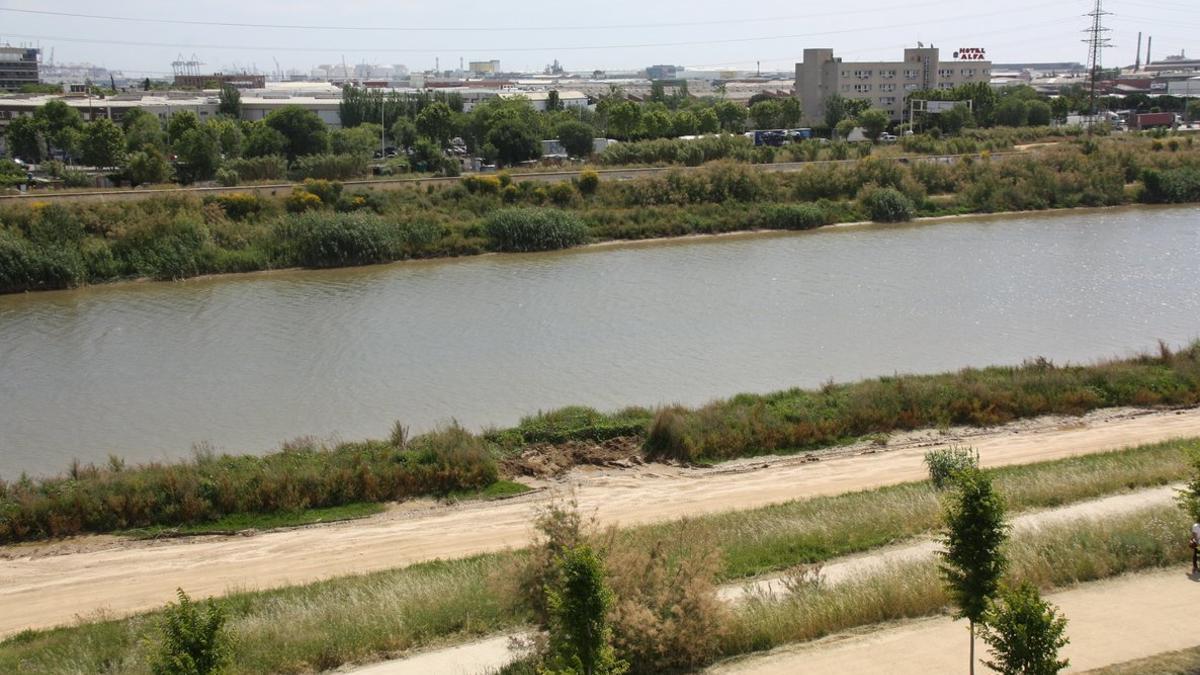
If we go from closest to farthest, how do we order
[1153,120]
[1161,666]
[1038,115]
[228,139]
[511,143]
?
[1161,666]
[511,143]
[228,139]
[1038,115]
[1153,120]

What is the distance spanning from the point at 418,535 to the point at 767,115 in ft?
173

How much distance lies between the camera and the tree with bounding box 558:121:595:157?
4494cm

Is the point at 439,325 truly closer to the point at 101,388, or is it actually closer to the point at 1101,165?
the point at 101,388

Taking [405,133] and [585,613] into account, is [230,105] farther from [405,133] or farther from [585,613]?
[585,613]

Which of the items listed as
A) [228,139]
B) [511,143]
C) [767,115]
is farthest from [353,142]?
[767,115]

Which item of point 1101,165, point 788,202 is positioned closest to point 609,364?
point 788,202

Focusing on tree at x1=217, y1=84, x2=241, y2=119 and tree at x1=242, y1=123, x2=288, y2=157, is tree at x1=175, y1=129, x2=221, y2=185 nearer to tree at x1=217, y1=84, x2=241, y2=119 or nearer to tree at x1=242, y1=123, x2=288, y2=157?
tree at x1=242, y1=123, x2=288, y2=157

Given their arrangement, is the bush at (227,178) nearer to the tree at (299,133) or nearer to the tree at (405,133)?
the tree at (299,133)

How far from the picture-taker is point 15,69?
95062 mm

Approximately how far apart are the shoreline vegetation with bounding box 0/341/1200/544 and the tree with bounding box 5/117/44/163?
118 ft

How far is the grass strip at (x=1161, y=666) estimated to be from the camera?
661 cm

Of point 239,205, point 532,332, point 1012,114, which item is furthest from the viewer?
point 1012,114

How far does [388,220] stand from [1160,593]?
77.5 feet

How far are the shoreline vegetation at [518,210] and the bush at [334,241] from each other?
0.10 ft
